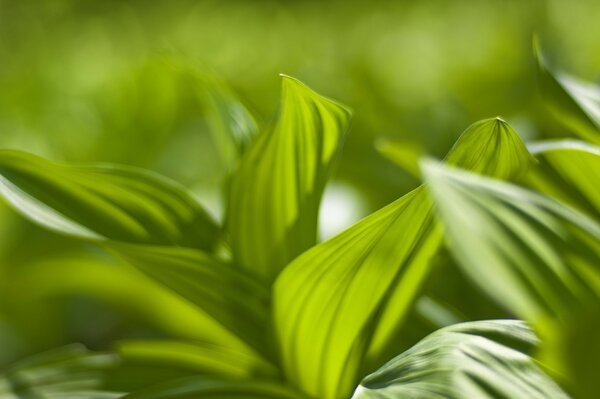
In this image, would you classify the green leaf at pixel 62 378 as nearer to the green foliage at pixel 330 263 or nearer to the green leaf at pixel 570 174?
the green foliage at pixel 330 263

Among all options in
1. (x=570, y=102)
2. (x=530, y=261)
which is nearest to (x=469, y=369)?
(x=530, y=261)

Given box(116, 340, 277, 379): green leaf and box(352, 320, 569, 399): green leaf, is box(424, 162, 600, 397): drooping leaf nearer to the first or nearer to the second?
box(352, 320, 569, 399): green leaf

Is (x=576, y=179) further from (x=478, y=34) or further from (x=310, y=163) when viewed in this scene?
(x=478, y=34)

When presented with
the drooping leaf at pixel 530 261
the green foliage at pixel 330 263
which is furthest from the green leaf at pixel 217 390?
the drooping leaf at pixel 530 261

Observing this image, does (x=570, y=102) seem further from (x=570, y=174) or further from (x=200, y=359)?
(x=200, y=359)

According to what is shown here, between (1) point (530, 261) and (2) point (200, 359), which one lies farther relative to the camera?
(2) point (200, 359)
